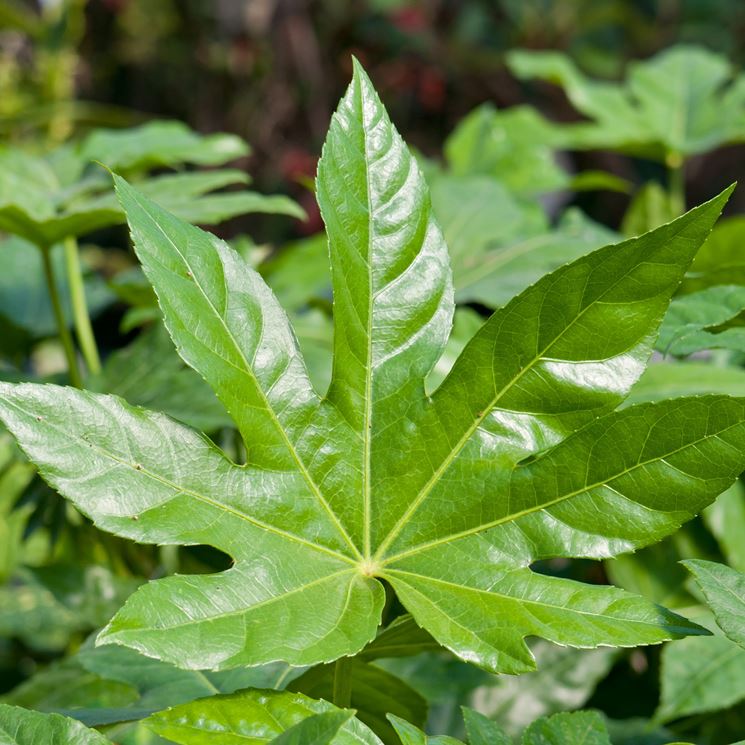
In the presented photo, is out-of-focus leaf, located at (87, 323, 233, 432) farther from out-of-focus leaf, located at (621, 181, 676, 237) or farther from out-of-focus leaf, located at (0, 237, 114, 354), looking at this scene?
out-of-focus leaf, located at (621, 181, 676, 237)

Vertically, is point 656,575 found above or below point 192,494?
below

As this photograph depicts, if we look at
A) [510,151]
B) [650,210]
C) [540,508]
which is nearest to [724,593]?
[540,508]

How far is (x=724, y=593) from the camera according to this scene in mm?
395

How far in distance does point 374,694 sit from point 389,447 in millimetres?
151

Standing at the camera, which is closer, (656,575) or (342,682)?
(342,682)

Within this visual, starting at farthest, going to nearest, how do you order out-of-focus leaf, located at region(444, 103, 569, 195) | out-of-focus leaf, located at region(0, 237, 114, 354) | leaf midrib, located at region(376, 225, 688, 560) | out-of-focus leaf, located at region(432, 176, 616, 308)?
out-of-focus leaf, located at region(444, 103, 569, 195)
out-of-focus leaf, located at region(0, 237, 114, 354)
out-of-focus leaf, located at region(432, 176, 616, 308)
leaf midrib, located at region(376, 225, 688, 560)

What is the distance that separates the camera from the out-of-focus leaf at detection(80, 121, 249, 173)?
0.88m

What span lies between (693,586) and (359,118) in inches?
17.8

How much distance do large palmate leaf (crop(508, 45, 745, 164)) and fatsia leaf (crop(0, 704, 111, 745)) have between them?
0.95 metres

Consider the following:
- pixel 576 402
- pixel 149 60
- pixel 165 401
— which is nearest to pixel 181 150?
pixel 165 401

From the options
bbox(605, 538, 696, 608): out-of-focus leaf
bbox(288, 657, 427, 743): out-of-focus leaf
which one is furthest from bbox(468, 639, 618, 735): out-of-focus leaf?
bbox(288, 657, 427, 743): out-of-focus leaf

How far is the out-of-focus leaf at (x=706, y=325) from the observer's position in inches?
19.1

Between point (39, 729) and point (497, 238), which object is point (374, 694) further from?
point (497, 238)

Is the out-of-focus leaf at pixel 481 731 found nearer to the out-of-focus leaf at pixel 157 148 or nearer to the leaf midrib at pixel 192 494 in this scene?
the leaf midrib at pixel 192 494
